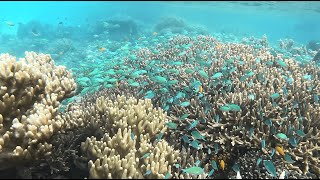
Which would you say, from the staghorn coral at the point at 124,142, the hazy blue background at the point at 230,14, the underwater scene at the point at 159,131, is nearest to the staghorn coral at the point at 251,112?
the underwater scene at the point at 159,131

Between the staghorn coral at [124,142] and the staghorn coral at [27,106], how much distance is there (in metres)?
0.37

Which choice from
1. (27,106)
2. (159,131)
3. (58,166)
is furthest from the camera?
(159,131)

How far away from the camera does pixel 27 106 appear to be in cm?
459

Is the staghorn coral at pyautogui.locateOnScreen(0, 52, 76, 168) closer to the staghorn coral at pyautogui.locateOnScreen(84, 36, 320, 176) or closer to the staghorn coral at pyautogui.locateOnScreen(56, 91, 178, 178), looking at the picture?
the staghorn coral at pyautogui.locateOnScreen(56, 91, 178, 178)

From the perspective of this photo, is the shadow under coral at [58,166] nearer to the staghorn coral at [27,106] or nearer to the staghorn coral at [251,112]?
the staghorn coral at [27,106]

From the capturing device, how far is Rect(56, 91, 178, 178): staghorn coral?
11.7ft

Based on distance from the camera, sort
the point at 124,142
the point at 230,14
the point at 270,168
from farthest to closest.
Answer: the point at 230,14 < the point at 124,142 < the point at 270,168

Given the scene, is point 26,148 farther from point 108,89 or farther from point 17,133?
point 108,89

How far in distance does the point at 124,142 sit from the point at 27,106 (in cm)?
190

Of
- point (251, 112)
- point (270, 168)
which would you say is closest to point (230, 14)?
point (251, 112)

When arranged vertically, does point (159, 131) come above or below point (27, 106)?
below

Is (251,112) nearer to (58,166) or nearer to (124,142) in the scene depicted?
(124,142)

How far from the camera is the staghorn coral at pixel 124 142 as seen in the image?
3.56 metres

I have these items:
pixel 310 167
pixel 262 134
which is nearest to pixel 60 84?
pixel 262 134
